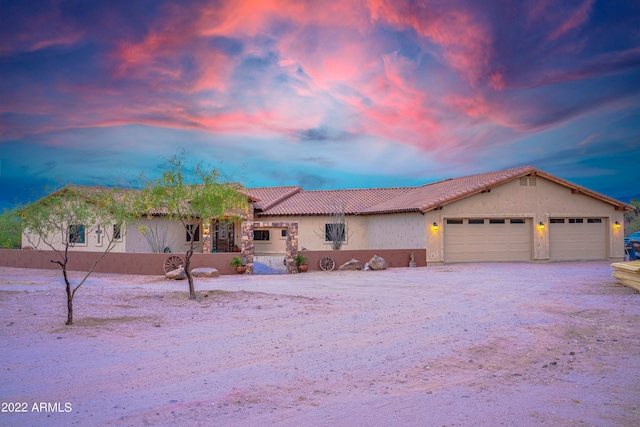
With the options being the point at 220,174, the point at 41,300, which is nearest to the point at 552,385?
the point at 220,174

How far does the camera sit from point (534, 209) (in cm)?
2664

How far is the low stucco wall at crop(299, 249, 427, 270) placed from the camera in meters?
23.8

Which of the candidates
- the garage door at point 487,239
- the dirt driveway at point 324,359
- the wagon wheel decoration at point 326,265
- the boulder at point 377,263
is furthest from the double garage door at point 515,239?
the dirt driveway at point 324,359

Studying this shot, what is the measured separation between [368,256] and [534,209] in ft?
31.6

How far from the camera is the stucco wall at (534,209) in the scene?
2527 cm

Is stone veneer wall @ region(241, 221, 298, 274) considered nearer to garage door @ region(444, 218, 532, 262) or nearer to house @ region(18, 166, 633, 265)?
house @ region(18, 166, 633, 265)

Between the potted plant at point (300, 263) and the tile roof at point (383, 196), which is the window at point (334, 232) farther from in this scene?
the potted plant at point (300, 263)

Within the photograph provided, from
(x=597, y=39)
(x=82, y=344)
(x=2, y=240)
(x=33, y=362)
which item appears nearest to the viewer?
(x=33, y=362)

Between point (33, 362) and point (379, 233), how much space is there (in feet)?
80.7

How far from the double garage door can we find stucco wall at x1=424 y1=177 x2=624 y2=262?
36 centimetres

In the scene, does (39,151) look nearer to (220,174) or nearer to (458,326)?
(220,174)

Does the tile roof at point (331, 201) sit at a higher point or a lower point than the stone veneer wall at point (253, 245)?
higher

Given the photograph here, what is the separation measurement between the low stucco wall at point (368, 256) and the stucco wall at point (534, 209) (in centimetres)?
56

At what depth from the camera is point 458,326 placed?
9.74m
